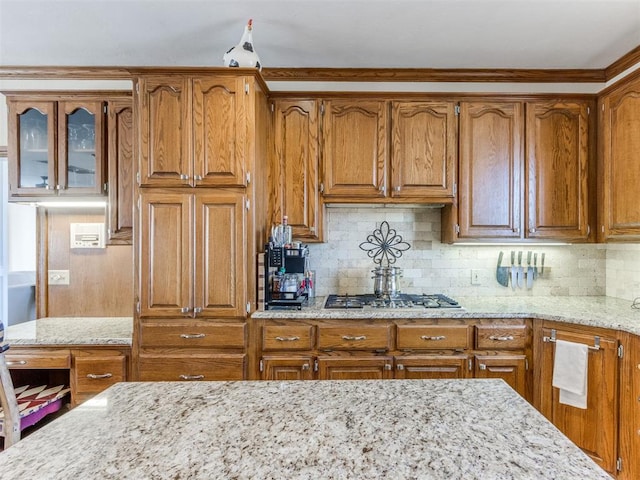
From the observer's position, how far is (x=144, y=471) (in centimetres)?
67

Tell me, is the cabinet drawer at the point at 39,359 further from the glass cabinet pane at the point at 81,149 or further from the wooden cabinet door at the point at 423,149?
the wooden cabinet door at the point at 423,149

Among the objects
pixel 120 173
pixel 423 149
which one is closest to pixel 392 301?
pixel 423 149

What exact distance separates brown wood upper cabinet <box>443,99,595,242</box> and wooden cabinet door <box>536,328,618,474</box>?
2.87ft

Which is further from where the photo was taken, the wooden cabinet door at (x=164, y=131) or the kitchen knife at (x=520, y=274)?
the kitchen knife at (x=520, y=274)

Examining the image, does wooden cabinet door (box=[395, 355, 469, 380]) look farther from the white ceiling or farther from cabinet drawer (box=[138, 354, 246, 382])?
the white ceiling

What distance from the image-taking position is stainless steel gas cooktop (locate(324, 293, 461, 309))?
2.44 meters

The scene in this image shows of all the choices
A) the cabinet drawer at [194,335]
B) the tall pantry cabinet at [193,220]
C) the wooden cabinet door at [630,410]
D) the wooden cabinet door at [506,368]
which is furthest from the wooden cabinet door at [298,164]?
the wooden cabinet door at [630,410]

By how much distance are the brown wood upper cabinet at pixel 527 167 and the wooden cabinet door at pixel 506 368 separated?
2.93ft

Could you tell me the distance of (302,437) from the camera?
2.58 ft

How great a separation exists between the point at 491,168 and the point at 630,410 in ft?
5.49

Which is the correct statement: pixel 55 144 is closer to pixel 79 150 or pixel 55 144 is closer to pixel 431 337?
pixel 79 150

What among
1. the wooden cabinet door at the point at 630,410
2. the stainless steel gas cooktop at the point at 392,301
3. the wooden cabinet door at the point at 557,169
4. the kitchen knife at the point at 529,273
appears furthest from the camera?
the kitchen knife at the point at 529,273

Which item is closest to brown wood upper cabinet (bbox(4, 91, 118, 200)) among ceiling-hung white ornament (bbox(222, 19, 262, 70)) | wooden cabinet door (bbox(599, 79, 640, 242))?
ceiling-hung white ornament (bbox(222, 19, 262, 70))

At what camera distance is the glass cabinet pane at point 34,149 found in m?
2.52
